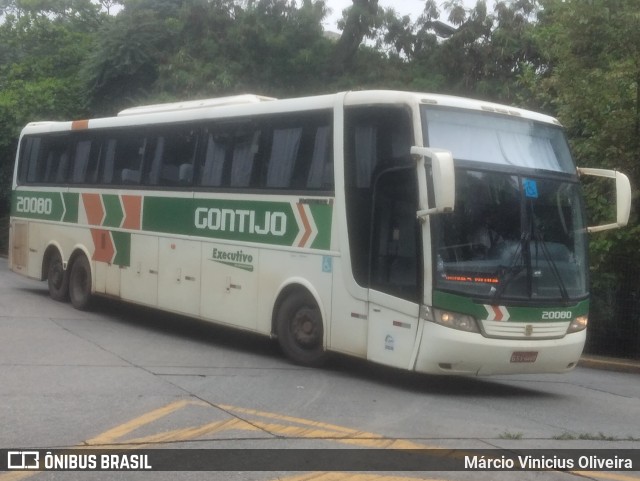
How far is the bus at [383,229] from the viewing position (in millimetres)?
11438

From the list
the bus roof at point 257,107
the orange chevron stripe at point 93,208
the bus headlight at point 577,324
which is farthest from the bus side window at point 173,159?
the bus headlight at point 577,324

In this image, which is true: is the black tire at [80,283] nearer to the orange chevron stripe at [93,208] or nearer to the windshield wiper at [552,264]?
the orange chevron stripe at [93,208]

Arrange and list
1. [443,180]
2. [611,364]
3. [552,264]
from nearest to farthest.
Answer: [443,180] < [552,264] < [611,364]

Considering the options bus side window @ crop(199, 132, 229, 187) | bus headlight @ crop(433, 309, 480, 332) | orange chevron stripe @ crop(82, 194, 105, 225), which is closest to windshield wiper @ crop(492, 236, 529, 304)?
bus headlight @ crop(433, 309, 480, 332)

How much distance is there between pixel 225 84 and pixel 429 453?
835 inches

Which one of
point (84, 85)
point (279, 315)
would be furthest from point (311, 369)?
→ point (84, 85)

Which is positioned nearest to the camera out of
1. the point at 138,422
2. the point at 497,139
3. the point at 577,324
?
the point at 138,422

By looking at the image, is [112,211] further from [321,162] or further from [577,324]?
[577,324]

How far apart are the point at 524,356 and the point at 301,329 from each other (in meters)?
3.07

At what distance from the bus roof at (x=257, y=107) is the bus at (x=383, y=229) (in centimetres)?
3

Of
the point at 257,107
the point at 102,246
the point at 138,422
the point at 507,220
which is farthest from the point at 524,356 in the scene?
the point at 102,246

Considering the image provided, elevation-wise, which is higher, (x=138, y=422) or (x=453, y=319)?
(x=453, y=319)

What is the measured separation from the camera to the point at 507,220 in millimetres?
11648

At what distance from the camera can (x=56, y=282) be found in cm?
1973
